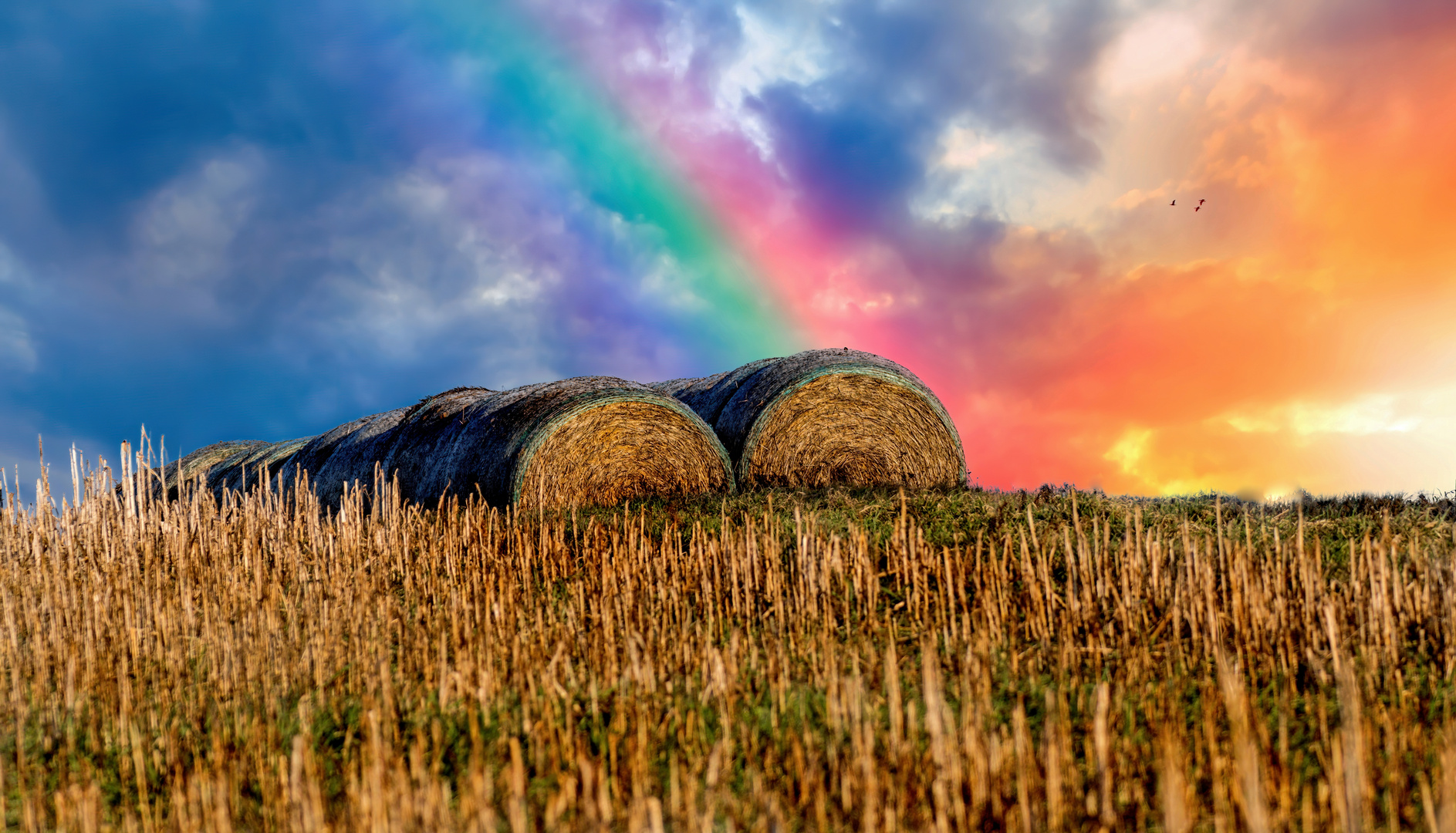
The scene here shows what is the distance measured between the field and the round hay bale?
2295 millimetres

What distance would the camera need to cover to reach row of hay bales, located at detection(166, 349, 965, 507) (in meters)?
9.66

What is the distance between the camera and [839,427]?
11086mm

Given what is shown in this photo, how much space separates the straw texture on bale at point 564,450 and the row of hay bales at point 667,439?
0.05ft

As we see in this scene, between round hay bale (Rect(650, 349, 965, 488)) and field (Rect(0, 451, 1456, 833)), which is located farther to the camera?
round hay bale (Rect(650, 349, 965, 488))

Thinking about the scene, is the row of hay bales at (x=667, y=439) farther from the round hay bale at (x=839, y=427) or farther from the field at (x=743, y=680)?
the field at (x=743, y=680)

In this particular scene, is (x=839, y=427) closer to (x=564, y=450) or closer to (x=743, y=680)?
(x=564, y=450)

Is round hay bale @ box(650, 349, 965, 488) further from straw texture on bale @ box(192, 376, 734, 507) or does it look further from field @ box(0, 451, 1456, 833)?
field @ box(0, 451, 1456, 833)

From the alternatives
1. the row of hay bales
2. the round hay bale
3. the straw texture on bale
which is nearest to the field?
the straw texture on bale

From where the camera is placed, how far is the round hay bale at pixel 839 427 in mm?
10695

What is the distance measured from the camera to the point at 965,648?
514 centimetres

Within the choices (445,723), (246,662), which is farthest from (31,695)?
(445,723)

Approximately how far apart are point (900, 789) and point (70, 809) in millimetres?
3175

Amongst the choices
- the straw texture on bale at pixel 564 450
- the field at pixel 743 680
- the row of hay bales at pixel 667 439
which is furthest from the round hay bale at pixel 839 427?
the field at pixel 743 680

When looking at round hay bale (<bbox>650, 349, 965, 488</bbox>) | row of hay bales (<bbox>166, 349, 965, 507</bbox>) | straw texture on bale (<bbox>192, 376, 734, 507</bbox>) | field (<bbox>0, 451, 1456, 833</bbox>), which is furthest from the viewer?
round hay bale (<bbox>650, 349, 965, 488</bbox>)
